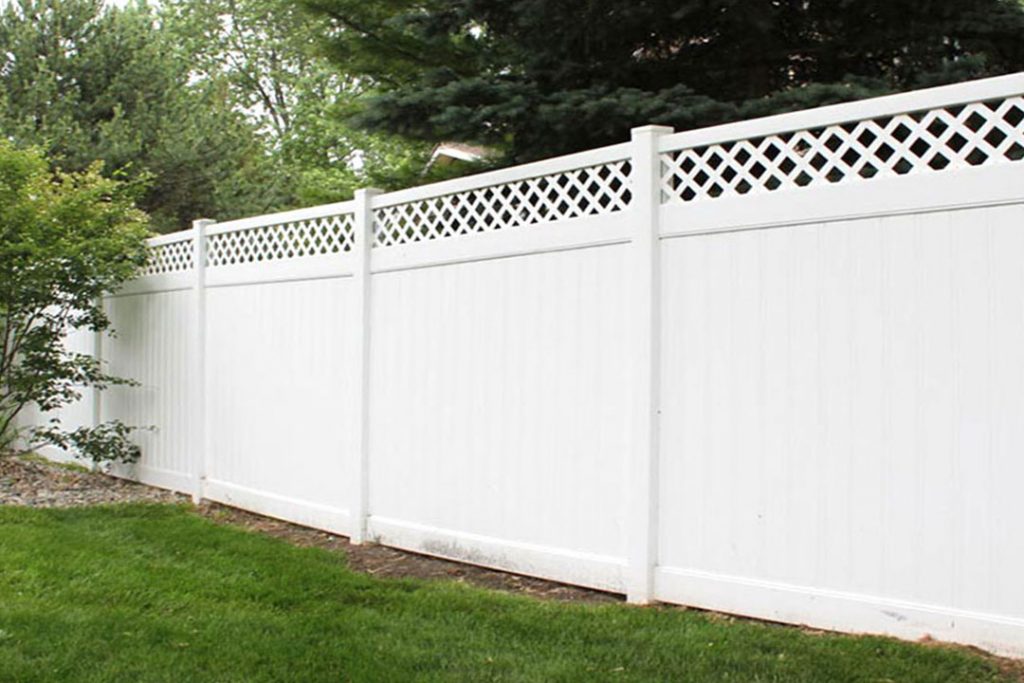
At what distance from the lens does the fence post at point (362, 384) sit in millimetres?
6207

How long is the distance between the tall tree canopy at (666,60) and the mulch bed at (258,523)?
2.61 metres

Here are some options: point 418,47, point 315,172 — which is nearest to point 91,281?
point 418,47

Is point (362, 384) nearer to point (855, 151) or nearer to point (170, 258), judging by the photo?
point (170, 258)

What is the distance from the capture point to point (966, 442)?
11.8 ft

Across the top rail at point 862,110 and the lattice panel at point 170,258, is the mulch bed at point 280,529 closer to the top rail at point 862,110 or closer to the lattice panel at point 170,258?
the lattice panel at point 170,258

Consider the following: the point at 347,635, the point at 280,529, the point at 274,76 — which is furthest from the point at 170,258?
the point at 274,76

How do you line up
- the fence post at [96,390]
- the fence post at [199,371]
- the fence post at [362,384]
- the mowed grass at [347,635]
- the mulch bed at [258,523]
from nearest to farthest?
the mowed grass at [347,635] → the mulch bed at [258,523] → the fence post at [362,384] → the fence post at [199,371] → the fence post at [96,390]

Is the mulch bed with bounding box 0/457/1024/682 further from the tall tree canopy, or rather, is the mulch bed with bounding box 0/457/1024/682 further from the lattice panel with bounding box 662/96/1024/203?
the tall tree canopy

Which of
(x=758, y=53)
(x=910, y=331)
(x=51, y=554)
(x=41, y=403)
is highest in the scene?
(x=758, y=53)

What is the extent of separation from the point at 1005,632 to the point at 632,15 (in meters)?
4.13

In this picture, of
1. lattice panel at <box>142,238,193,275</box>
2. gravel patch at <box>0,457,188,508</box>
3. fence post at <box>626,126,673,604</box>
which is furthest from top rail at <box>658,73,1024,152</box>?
gravel patch at <box>0,457,188,508</box>

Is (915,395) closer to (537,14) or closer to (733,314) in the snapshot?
(733,314)

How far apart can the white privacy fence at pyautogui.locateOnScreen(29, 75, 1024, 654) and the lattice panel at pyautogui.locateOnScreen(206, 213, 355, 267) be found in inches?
3.4

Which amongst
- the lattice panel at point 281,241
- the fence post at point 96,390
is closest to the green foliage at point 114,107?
the fence post at point 96,390
